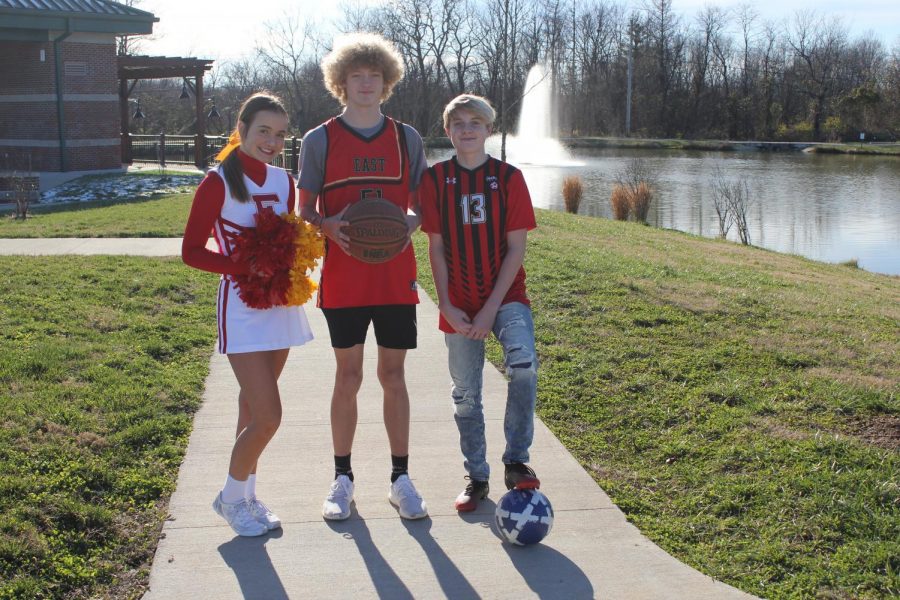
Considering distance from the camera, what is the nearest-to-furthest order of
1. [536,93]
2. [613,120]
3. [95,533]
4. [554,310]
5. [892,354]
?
1. [95,533]
2. [892,354]
3. [554,310]
4. [536,93]
5. [613,120]

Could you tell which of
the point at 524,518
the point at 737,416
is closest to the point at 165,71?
the point at 737,416

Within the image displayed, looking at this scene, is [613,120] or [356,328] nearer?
[356,328]

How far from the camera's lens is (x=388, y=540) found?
3822 millimetres

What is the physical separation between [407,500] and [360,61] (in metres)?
1.97

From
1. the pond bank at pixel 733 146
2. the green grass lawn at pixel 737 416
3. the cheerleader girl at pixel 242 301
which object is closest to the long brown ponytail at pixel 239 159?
the cheerleader girl at pixel 242 301

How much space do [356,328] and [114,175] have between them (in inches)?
930

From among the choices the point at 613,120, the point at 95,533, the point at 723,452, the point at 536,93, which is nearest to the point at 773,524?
the point at 723,452

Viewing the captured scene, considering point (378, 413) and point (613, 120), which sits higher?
point (613, 120)

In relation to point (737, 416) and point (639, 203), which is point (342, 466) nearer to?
point (737, 416)

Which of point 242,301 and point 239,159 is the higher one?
point 239,159

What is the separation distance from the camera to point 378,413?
5.57 m

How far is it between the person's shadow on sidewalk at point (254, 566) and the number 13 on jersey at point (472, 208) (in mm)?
1609

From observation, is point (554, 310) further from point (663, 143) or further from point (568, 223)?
point (663, 143)

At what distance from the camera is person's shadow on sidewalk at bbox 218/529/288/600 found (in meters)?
3.36
